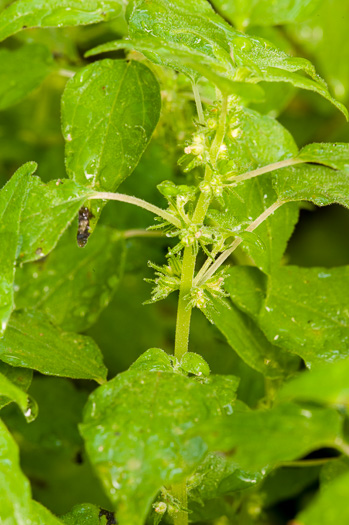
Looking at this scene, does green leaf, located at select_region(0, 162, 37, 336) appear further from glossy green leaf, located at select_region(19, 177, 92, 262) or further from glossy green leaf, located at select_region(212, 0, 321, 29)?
glossy green leaf, located at select_region(212, 0, 321, 29)

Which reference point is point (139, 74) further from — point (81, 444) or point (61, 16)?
point (81, 444)

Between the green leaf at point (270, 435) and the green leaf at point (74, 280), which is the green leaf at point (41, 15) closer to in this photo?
the green leaf at point (74, 280)

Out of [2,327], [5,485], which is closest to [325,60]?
[2,327]

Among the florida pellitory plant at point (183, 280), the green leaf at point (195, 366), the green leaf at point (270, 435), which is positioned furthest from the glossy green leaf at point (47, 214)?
the green leaf at point (270, 435)

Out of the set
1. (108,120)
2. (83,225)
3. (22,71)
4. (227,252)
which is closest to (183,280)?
(227,252)

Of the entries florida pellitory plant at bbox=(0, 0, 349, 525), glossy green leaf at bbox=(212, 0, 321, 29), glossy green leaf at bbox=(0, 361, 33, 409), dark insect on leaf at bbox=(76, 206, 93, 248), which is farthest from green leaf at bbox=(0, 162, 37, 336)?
glossy green leaf at bbox=(212, 0, 321, 29)

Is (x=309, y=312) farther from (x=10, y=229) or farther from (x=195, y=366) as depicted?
(x=10, y=229)
